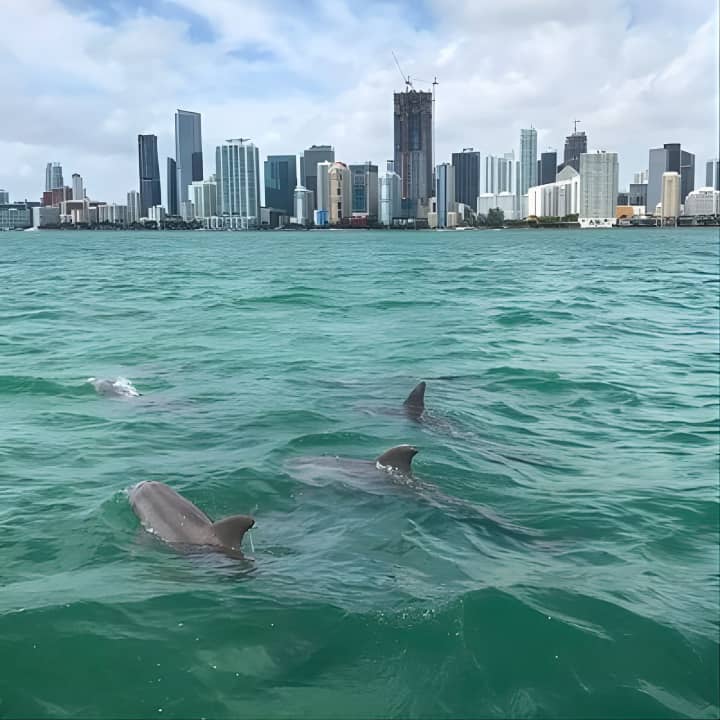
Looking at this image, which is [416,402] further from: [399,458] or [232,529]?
[232,529]

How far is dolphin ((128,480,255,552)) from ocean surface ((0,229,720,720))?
181 millimetres

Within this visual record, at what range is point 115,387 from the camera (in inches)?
698

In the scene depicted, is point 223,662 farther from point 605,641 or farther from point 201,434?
point 201,434

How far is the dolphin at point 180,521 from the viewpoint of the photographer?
349 inches

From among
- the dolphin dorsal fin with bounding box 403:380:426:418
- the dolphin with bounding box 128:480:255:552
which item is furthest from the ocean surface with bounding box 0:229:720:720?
the dolphin dorsal fin with bounding box 403:380:426:418

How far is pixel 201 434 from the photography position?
14.2 meters

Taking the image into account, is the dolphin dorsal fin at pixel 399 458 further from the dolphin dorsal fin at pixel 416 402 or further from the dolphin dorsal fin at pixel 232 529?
the dolphin dorsal fin at pixel 416 402

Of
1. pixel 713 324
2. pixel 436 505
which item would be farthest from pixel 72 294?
pixel 436 505

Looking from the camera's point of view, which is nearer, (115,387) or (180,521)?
(180,521)

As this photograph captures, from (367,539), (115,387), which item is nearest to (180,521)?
(367,539)

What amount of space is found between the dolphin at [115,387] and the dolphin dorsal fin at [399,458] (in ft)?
24.6

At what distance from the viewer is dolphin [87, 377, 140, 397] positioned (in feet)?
57.1

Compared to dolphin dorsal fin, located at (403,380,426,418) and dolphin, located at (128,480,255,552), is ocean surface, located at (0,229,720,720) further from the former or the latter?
dolphin dorsal fin, located at (403,380,426,418)

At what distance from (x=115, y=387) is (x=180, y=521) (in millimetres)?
8870
